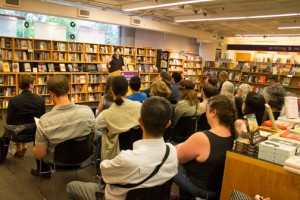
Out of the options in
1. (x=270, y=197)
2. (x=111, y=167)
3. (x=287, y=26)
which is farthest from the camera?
(x=287, y=26)

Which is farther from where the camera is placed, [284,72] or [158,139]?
[284,72]

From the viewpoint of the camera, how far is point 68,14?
740cm

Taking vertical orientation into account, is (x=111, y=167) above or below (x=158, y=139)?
below

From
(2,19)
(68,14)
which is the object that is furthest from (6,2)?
(68,14)

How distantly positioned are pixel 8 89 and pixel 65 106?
17.7 ft

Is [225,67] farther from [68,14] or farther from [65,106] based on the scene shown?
[65,106]

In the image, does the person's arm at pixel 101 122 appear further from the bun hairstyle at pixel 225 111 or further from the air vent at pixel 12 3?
the air vent at pixel 12 3

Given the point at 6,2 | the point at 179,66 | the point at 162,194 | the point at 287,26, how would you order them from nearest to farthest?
the point at 162,194, the point at 6,2, the point at 287,26, the point at 179,66

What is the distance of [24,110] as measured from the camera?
3.23 meters

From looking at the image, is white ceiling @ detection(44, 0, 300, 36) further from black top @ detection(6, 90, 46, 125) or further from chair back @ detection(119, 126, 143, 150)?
chair back @ detection(119, 126, 143, 150)

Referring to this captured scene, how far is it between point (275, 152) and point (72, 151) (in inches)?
72.0

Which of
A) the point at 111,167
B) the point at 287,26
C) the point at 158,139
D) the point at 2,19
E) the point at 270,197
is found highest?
the point at 287,26

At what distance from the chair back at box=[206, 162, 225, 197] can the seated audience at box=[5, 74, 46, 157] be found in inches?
98.3

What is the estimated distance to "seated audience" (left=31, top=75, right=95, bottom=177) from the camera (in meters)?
2.29
